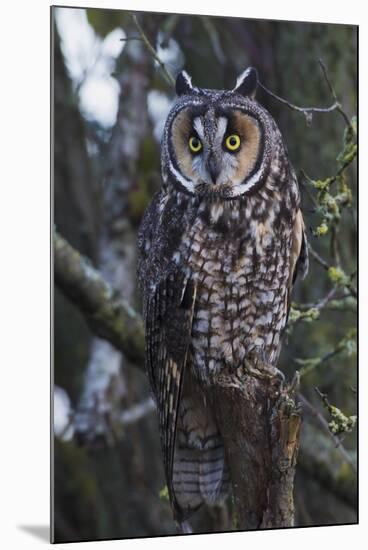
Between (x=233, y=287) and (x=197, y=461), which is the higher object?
(x=233, y=287)

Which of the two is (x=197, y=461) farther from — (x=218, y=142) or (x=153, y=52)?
(x=153, y=52)

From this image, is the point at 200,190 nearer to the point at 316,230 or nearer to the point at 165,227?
the point at 165,227

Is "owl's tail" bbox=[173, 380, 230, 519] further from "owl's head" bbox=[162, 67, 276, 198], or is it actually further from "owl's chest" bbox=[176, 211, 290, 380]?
"owl's head" bbox=[162, 67, 276, 198]

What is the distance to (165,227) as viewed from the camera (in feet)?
11.8

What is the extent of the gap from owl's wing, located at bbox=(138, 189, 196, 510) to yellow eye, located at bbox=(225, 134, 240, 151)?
29 cm

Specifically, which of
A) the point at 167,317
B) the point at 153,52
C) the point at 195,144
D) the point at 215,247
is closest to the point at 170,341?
the point at 167,317

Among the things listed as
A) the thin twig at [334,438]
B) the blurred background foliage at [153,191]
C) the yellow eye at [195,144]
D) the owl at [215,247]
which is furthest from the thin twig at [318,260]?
the yellow eye at [195,144]

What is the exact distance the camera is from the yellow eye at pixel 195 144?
3.46 meters

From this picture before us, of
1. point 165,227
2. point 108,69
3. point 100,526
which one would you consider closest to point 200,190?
point 165,227

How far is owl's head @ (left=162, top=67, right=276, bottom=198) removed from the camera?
344 centimetres

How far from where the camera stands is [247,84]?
364 centimetres

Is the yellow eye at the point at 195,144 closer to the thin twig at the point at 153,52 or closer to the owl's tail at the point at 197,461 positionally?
the thin twig at the point at 153,52

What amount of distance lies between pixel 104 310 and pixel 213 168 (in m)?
0.93

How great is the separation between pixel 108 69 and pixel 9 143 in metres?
0.52
